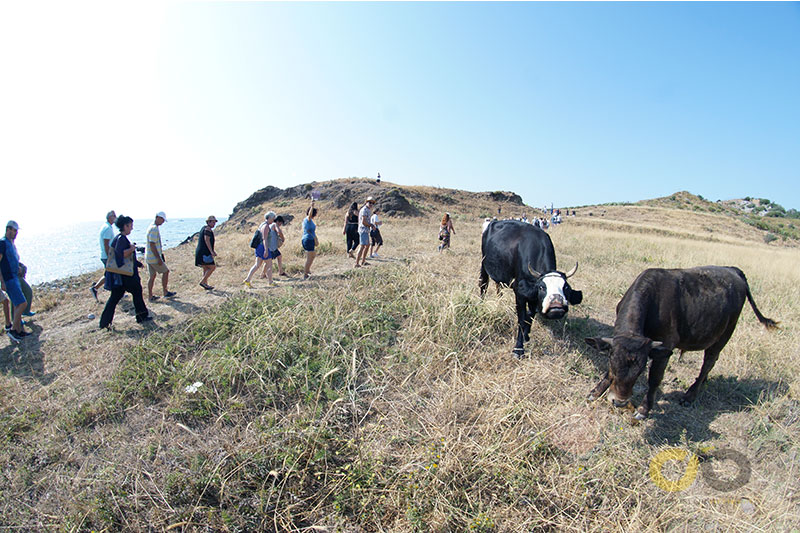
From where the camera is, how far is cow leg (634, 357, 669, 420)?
12.0 ft

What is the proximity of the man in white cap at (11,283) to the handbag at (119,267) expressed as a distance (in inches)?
55.8

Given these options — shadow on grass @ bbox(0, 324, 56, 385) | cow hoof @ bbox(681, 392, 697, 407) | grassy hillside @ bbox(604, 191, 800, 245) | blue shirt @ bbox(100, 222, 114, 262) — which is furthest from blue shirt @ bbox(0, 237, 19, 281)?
grassy hillside @ bbox(604, 191, 800, 245)

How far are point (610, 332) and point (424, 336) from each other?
3.26 metres

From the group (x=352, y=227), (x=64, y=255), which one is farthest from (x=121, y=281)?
(x=64, y=255)

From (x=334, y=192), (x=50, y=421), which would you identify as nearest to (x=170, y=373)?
(x=50, y=421)

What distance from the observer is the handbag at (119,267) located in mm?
5777

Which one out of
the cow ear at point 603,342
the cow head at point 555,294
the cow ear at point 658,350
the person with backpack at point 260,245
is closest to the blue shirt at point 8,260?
the person with backpack at point 260,245

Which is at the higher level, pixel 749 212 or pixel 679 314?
pixel 749 212

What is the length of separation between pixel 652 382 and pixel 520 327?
5.35 ft

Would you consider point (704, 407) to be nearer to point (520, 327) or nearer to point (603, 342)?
point (603, 342)

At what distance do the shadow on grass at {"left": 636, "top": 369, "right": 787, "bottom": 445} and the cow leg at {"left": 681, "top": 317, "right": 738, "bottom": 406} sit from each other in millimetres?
77

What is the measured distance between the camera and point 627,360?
3.25 m

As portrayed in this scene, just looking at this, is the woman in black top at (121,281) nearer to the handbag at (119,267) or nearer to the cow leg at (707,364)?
the handbag at (119,267)

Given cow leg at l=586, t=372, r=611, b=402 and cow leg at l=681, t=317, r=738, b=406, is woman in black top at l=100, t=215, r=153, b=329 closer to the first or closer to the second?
cow leg at l=586, t=372, r=611, b=402
